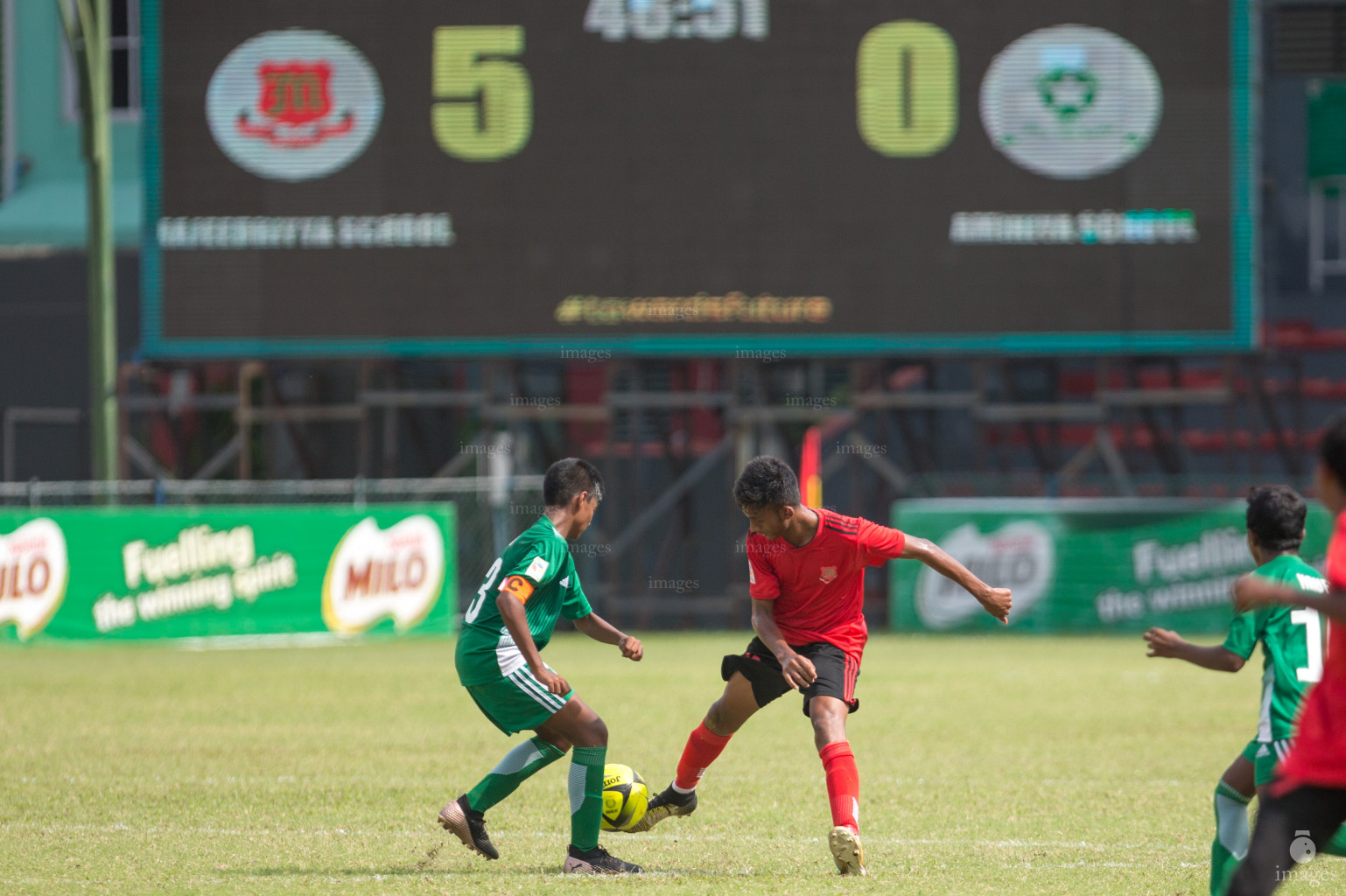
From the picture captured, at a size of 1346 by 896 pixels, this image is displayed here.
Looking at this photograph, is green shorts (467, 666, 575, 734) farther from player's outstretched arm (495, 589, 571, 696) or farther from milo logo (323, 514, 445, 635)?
milo logo (323, 514, 445, 635)

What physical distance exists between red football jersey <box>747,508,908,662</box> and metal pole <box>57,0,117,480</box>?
1447cm

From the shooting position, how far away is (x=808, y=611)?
6949 mm

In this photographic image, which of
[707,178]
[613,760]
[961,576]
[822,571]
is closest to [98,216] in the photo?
[707,178]

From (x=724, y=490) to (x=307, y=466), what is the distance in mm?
6163

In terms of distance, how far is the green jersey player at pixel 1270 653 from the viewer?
5289mm

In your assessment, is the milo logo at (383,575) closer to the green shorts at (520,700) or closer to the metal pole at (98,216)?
the metal pole at (98,216)

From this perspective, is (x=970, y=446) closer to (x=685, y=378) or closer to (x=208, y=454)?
(x=685, y=378)

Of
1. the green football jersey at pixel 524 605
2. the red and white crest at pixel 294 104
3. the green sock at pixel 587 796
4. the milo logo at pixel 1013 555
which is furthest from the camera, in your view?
the milo logo at pixel 1013 555

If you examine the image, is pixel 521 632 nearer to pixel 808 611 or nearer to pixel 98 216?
pixel 808 611

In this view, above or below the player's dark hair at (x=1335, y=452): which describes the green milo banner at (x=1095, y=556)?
below

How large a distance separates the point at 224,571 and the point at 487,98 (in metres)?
6.24

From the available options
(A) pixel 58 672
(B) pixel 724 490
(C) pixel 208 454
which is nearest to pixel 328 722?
(A) pixel 58 672

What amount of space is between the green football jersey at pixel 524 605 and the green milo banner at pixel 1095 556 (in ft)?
45.5

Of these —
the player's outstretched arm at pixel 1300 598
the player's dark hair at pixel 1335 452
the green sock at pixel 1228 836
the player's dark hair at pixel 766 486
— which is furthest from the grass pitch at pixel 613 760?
the player's dark hair at pixel 1335 452
